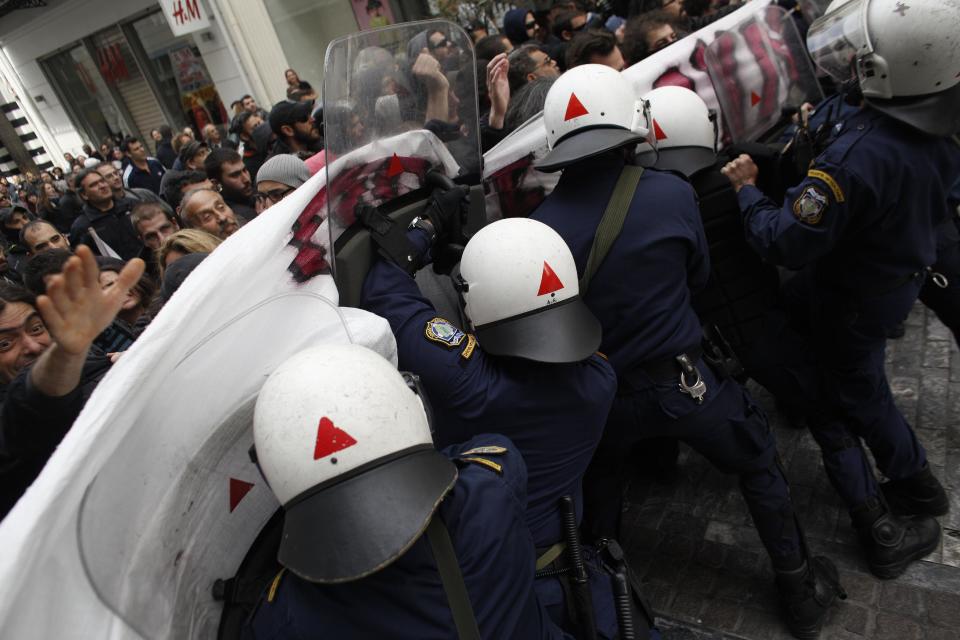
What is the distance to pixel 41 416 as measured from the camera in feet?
4.86

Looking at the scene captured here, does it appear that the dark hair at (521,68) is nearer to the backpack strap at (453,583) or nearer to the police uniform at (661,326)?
the police uniform at (661,326)

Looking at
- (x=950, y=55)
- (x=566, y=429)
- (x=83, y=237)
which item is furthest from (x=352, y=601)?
(x=83, y=237)

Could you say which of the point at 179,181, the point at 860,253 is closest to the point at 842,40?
the point at 860,253

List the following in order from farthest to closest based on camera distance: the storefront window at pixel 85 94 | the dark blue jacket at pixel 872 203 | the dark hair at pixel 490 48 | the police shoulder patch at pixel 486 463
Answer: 1. the storefront window at pixel 85 94
2. the dark hair at pixel 490 48
3. the dark blue jacket at pixel 872 203
4. the police shoulder patch at pixel 486 463

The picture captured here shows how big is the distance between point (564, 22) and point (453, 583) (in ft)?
18.5

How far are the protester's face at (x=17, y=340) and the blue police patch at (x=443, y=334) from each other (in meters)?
1.45

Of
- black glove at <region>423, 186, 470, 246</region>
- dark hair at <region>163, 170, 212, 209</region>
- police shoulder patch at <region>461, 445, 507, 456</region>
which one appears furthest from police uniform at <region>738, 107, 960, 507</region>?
dark hair at <region>163, 170, 212, 209</region>

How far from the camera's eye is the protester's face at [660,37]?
3725 millimetres

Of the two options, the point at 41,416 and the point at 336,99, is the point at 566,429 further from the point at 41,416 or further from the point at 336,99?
the point at 41,416

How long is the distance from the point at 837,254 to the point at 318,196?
194 centimetres

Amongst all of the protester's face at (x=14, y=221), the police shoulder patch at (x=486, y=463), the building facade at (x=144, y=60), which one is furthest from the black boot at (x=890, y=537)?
the building facade at (x=144, y=60)

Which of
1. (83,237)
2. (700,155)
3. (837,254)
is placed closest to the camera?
(837,254)

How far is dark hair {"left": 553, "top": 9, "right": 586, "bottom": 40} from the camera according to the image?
18.5 ft

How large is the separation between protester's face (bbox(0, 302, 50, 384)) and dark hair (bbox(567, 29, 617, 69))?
315cm
